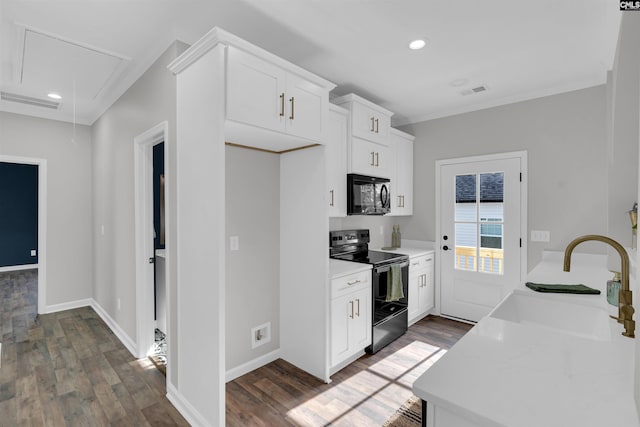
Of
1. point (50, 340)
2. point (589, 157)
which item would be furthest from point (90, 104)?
point (589, 157)

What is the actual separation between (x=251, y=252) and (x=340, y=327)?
1.00 metres

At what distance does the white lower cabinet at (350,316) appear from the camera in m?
2.63

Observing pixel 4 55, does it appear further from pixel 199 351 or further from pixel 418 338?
pixel 418 338

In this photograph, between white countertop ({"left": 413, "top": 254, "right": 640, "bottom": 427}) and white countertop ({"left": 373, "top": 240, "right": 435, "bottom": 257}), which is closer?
white countertop ({"left": 413, "top": 254, "right": 640, "bottom": 427})

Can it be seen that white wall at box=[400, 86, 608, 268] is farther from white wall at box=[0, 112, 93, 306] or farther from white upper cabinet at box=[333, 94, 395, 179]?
white wall at box=[0, 112, 93, 306]

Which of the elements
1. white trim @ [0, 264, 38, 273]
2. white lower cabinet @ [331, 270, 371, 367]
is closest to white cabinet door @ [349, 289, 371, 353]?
white lower cabinet @ [331, 270, 371, 367]

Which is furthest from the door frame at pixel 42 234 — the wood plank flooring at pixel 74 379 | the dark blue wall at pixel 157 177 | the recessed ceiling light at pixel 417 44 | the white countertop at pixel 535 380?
the white countertop at pixel 535 380

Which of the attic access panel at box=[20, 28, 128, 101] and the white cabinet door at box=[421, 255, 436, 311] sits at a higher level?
the attic access panel at box=[20, 28, 128, 101]

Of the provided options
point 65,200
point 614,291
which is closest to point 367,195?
point 614,291

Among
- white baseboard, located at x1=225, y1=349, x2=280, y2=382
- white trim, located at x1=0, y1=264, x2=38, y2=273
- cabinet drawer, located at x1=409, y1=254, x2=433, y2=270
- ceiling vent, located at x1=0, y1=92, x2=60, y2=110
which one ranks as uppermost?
ceiling vent, located at x1=0, y1=92, x2=60, y2=110

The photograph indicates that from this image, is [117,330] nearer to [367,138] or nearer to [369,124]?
[367,138]

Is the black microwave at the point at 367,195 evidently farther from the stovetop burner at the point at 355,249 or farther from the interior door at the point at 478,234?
the interior door at the point at 478,234

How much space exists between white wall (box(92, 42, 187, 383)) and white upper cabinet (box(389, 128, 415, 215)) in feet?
8.29

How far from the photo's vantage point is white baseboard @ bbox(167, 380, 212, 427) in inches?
79.5
